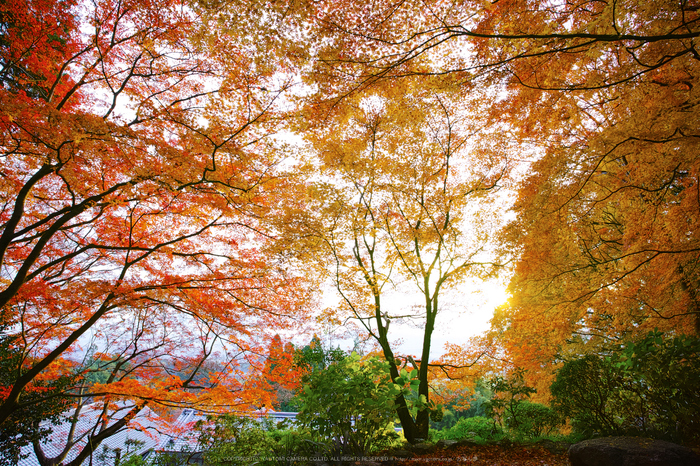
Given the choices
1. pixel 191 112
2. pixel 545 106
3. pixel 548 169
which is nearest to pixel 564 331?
pixel 548 169

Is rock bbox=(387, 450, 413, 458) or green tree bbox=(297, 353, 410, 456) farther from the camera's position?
rock bbox=(387, 450, 413, 458)

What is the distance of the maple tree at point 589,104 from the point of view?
2.44 metres

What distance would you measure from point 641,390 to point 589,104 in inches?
183

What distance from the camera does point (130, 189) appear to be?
4.48 meters

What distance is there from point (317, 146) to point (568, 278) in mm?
5489

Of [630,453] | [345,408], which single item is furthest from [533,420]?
[345,408]

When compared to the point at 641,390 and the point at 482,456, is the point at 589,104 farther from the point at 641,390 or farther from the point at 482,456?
the point at 482,456

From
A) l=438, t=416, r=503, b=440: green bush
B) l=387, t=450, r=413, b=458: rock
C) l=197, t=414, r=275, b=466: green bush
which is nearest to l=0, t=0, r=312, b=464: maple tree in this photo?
l=197, t=414, r=275, b=466: green bush

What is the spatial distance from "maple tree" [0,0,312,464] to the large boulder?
179 inches

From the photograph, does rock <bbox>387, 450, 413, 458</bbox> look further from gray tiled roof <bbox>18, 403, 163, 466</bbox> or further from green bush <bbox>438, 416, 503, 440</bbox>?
gray tiled roof <bbox>18, 403, 163, 466</bbox>

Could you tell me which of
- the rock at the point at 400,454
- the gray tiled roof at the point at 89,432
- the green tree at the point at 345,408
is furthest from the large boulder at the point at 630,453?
the gray tiled roof at the point at 89,432

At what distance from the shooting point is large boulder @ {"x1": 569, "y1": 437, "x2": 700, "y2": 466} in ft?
8.53

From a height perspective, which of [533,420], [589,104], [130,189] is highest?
[589,104]

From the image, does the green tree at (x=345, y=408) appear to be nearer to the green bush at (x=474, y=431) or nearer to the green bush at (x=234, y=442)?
the green bush at (x=234, y=442)
